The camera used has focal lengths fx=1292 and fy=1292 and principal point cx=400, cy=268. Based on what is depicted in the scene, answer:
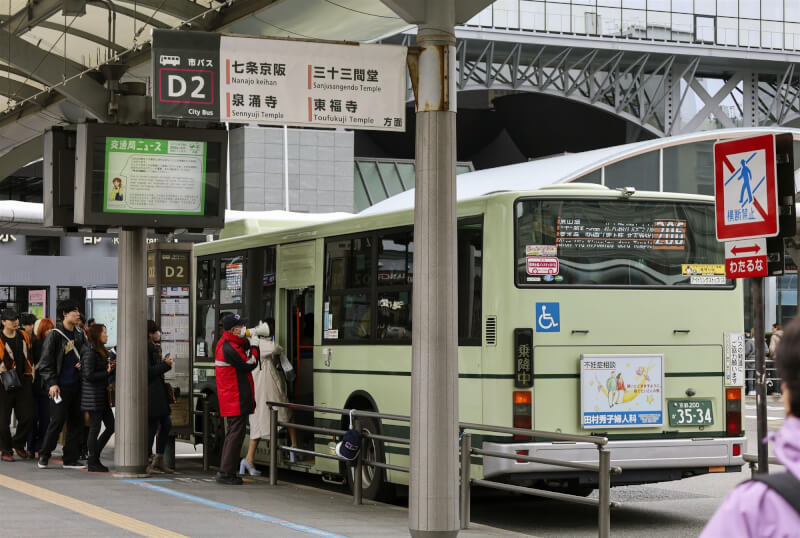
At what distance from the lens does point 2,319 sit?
14297mm

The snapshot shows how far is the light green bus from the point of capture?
10367 millimetres

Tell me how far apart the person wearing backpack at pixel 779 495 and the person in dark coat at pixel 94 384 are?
1114 cm

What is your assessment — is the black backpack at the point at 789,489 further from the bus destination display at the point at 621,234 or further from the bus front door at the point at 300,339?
the bus front door at the point at 300,339

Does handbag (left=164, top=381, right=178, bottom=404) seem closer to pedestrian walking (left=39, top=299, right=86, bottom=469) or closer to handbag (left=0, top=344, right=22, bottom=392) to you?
pedestrian walking (left=39, top=299, right=86, bottom=469)

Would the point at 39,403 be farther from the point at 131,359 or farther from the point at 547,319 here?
the point at 547,319

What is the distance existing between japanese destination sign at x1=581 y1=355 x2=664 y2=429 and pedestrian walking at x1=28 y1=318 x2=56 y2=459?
697 cm

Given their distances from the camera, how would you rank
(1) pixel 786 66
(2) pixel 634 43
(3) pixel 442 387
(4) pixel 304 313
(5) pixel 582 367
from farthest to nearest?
1. (1) pixel 786 66
2. (2) pixel 634 43
3. (4) pixel 304 313
4. (5) pixel 582 367
5. (3) pixel 442 387

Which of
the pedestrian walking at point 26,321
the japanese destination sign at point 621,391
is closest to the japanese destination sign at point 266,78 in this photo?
the japanese destination sign at point 621,391

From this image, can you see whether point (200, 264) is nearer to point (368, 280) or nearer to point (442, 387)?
point (368, 280)

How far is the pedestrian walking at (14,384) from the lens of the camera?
14.1 metres

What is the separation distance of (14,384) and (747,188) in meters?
9.15

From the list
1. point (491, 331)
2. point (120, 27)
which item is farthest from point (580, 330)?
point (120, 27)

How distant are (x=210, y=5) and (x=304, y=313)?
3.68 metres

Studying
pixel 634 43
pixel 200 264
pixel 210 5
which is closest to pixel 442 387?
pixel 210 5
